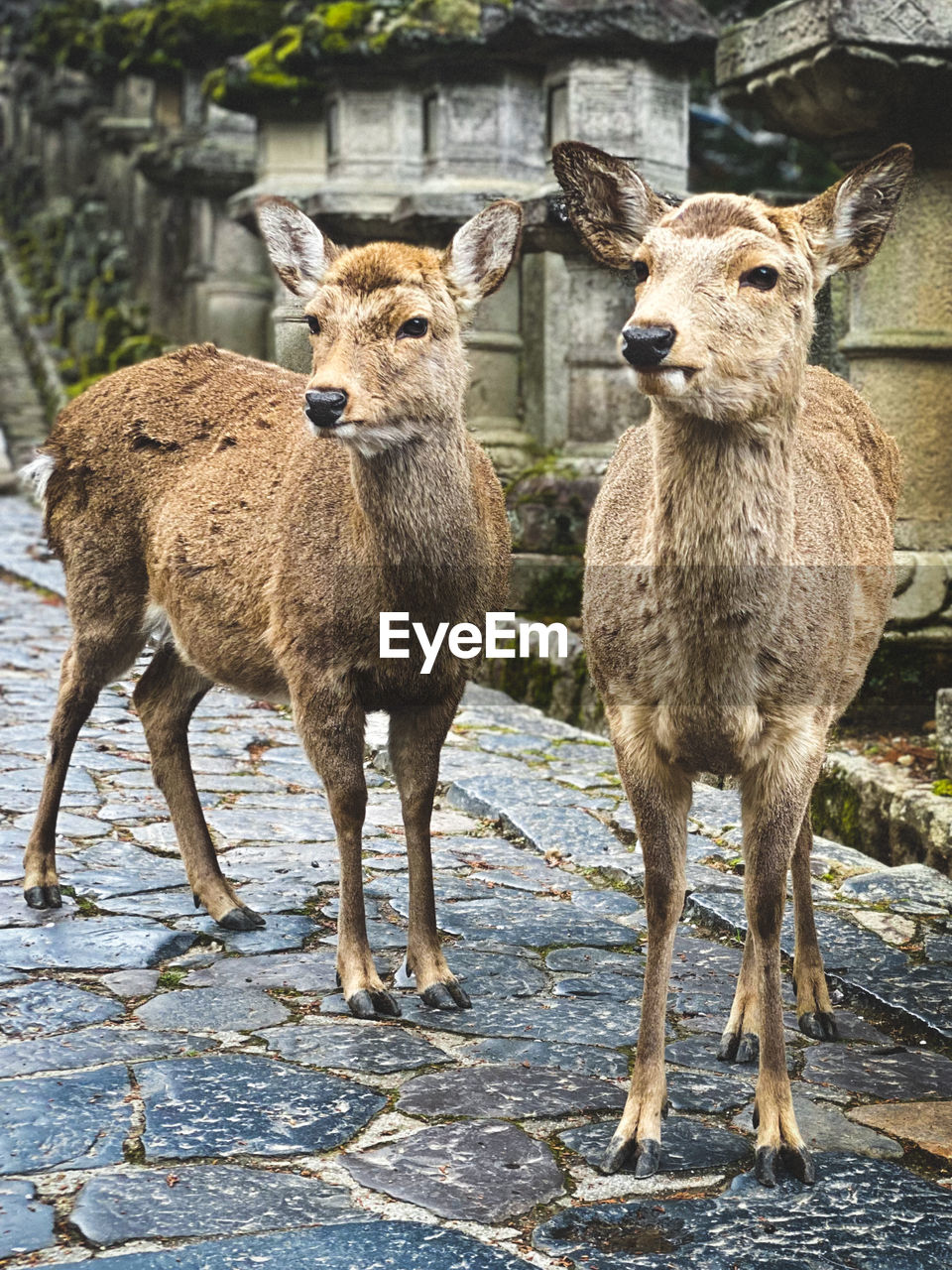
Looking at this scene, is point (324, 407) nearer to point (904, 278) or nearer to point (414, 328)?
point (414, 328)

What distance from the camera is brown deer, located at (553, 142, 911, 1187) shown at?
335cm

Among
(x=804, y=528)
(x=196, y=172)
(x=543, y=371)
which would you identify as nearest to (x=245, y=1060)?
(x=804, y=528)

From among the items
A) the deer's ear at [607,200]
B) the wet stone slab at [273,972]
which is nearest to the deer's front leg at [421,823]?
the wet stone slab at [273,972]

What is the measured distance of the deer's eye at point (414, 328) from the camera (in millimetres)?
4168

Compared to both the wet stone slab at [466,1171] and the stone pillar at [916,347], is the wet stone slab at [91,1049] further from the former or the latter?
the stone pillar at [916,347]

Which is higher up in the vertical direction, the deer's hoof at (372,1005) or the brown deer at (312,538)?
the brown deer at (312,538)

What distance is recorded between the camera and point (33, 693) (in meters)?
8.09

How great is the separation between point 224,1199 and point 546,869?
2621mm

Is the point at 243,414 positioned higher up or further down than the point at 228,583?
higher up

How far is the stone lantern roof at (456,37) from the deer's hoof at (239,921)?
5641mm

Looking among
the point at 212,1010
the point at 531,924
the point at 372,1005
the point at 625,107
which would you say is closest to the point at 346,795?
the point at 372,1005

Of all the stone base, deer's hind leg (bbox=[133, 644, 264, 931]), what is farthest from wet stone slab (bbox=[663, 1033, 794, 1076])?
the stone base

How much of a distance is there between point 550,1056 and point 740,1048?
482mm

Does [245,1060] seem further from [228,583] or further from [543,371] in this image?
[543,371]
